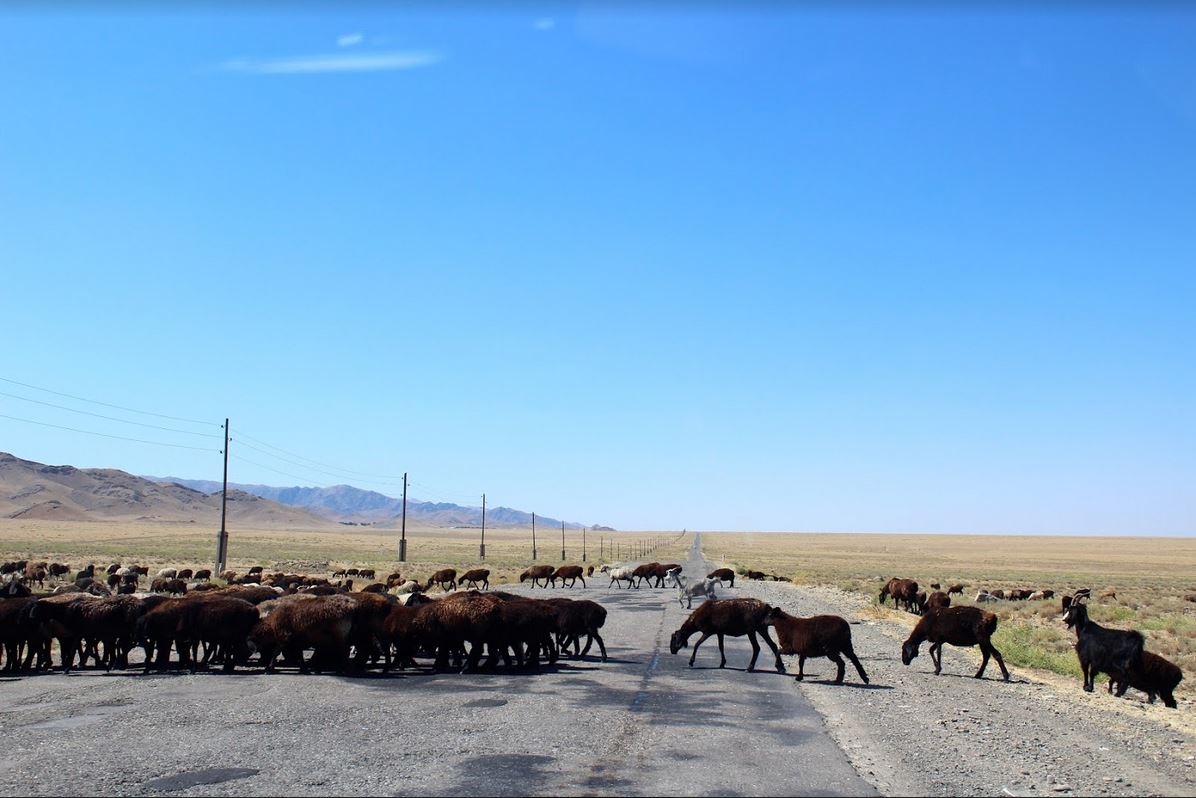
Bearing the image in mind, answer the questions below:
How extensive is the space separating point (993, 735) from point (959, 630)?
6.01 m

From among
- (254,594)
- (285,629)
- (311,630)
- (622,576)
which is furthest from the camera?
(622,576)

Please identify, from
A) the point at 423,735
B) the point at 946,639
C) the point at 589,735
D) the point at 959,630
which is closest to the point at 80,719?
the point at 423,735

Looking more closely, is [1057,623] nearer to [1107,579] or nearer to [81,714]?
[81,714]

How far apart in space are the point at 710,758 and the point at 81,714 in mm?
9489

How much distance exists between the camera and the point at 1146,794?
9.15 metres

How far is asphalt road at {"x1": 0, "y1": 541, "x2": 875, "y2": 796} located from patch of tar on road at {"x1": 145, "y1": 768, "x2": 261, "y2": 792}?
0.04 metres

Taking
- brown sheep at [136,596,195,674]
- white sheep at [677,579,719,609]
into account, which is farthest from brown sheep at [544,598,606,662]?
white sheep at [677,579,719,609]

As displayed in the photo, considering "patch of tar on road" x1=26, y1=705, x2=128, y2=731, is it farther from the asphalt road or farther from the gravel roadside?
the gravel roadside

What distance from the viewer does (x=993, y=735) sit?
12062 millimetres

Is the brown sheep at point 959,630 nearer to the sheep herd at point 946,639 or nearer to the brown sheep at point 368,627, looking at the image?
Result: the sheep herd at point 946,639

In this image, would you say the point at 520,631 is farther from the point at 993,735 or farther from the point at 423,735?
the point at 993,735

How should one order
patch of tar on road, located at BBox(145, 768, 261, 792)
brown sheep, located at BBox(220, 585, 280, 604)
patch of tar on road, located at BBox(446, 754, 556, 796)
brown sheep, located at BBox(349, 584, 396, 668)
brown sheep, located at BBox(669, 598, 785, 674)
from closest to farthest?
patch of tar on road, located at BBox(446, 754, 556, 796) < patch of tar on road, located at BBox(145, 768, 261, 792) < brown sheep, located at BBox(349, 584, 396, 668) < brown sheep, located at BBox(669, 598, 785, 674) < brown sheep, located at BBox(220, 585, 280, 604)

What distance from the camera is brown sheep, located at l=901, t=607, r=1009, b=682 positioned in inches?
690

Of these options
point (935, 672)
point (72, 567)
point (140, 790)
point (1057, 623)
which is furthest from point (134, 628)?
point (72, 567)
